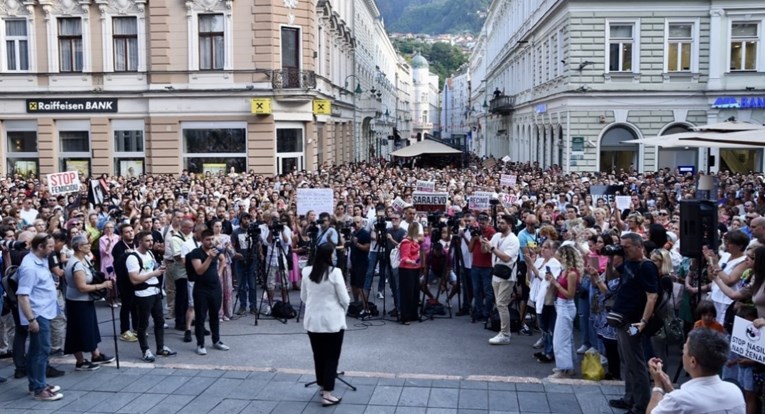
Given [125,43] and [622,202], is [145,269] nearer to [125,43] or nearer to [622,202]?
[622,202]

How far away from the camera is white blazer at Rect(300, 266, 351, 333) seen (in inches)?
339

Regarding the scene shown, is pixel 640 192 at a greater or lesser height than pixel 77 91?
lesser

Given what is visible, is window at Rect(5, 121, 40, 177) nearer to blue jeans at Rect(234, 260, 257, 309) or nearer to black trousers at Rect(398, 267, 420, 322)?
blue jeans at Rect(234, 260, 257, 309)

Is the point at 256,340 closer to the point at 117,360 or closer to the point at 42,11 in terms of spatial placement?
the point at 117,360

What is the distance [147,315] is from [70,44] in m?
25.6

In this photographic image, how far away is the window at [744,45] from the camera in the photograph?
111ft

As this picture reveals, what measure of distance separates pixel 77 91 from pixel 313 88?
32.9 feet

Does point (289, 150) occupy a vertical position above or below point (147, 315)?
above

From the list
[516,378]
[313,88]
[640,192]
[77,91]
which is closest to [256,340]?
[516,378]

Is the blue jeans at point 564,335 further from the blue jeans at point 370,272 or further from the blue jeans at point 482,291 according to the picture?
the blue jeans at point 370,272

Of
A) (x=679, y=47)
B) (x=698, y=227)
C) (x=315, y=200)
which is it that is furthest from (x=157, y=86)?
(x=698, y=227)

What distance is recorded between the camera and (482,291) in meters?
12.9

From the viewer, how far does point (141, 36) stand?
105ft

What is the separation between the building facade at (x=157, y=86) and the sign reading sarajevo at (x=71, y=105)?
0.04 m
